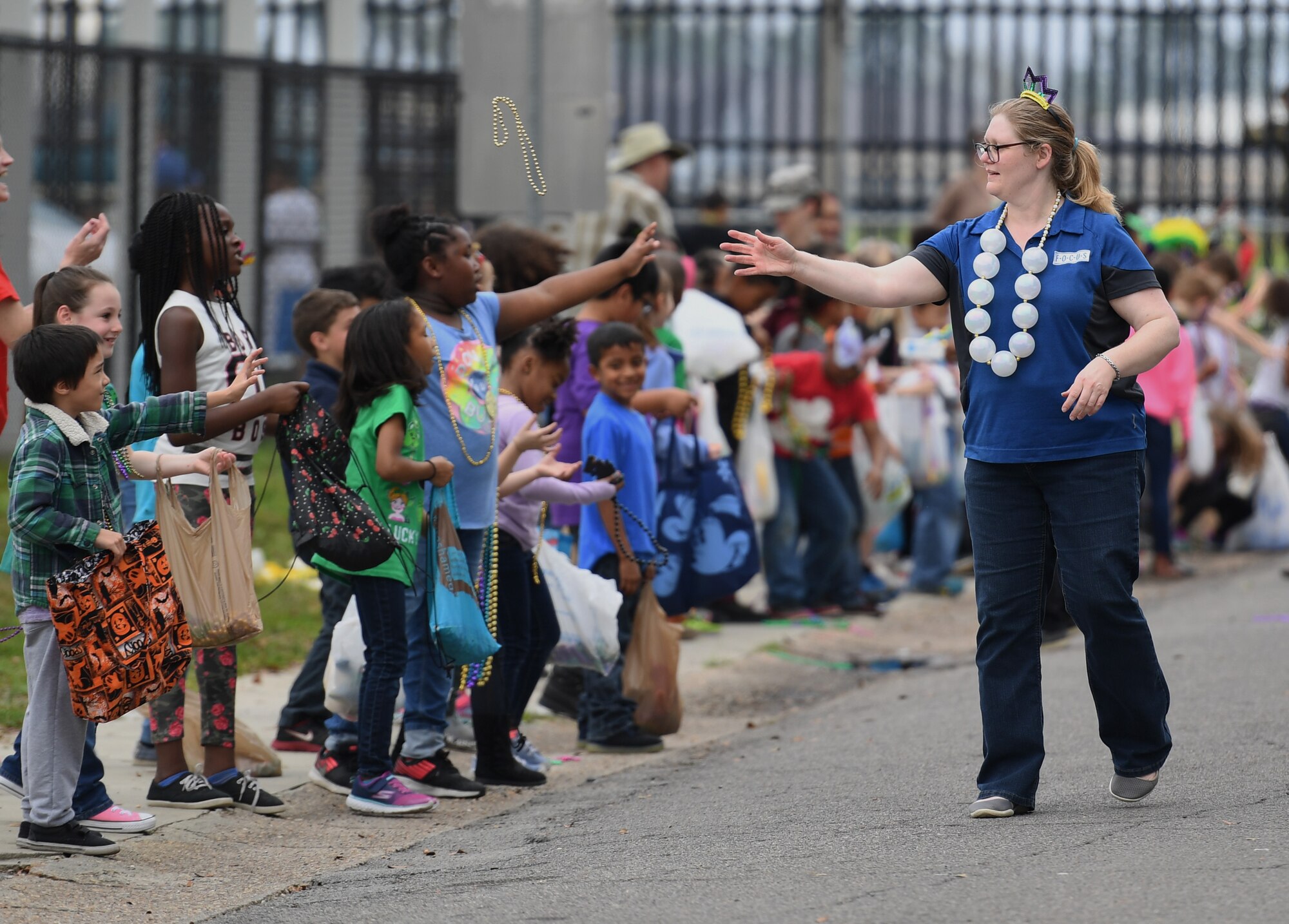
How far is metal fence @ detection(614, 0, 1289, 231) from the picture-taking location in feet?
55.1

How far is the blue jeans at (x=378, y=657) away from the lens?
554 cm

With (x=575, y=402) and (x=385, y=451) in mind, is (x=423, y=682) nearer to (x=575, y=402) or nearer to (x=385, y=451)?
(x=385, y=451)

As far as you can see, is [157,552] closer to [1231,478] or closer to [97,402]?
[97,402]

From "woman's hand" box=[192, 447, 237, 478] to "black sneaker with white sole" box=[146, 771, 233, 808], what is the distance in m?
1.00

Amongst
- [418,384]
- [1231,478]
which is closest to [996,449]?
[418,384]

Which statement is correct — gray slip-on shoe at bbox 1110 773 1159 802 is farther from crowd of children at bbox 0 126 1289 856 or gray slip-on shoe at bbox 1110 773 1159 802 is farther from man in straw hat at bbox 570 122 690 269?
man in straw hat at bbox 570 122 690 269

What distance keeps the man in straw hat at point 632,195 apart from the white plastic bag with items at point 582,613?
2.80 metres

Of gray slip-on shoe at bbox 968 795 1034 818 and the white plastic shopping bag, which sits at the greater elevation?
the white plastic shopping bag

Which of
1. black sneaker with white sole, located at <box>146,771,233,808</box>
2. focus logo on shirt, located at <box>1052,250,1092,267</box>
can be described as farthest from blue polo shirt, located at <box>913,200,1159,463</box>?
black sneaker with white sole, located at <box>146,771,233,808</box>

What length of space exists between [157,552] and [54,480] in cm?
35

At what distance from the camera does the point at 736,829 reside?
5109 mm

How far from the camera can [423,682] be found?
19.4 feet

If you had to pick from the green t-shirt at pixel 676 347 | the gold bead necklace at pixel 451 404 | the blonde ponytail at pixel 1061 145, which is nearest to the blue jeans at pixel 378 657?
the gold bead necklace at pixel 451 404

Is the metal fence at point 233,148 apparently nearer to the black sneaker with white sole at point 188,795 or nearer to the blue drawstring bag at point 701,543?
the blue drawstring bag at point 701,543
